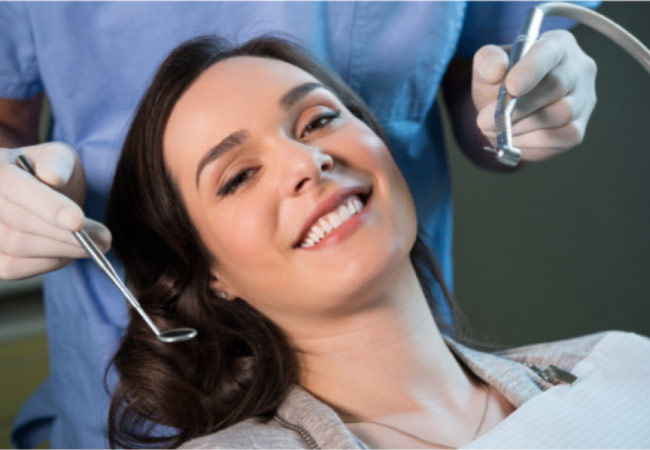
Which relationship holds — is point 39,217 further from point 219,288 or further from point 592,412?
point 592,412

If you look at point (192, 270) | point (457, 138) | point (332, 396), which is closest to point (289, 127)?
point (192, 270)

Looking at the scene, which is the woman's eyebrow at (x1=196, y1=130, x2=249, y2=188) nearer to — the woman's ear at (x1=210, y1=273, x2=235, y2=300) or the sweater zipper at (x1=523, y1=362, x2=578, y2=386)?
the woman's ear at (x1=210, y1=273, x2=235, y2=300)

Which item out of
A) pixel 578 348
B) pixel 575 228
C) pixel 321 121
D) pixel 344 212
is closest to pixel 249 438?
pixel 344 212

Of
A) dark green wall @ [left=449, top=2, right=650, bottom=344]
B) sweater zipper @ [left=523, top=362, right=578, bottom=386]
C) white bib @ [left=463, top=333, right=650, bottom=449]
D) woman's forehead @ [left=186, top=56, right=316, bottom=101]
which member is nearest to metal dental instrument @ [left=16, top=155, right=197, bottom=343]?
woman's forehead @ [left=186, top=56, right=316, bottom=101]

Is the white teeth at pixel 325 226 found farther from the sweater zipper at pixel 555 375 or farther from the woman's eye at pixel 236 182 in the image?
the sweater zipper at pixel 555 375

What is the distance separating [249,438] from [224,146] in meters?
0.37

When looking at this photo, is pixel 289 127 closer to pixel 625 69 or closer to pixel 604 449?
pixel 604 449

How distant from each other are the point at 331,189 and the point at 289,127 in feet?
0.38

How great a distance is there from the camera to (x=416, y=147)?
1.40m

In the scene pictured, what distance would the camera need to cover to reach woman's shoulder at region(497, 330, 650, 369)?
1191mm

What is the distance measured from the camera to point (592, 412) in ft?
3.49

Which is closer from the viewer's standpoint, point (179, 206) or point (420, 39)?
point (179, 206)

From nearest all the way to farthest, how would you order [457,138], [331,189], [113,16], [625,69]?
[331,189], [113,16], [457,138], [625,69]

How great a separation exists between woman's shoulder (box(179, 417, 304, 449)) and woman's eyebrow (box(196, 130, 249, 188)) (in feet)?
1.12
